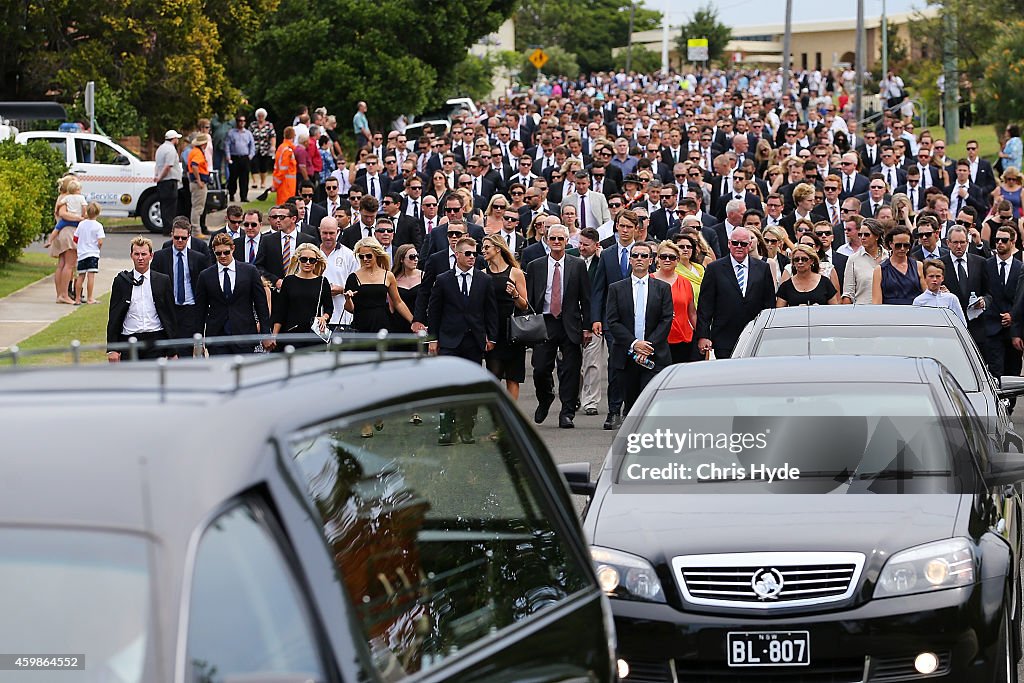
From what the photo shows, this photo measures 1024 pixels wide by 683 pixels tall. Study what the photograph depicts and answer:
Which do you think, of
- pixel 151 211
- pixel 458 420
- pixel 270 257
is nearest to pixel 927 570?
pixel 458 420

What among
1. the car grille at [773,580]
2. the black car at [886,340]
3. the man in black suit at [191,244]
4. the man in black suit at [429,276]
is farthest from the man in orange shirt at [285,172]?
the car grille at [773,580]

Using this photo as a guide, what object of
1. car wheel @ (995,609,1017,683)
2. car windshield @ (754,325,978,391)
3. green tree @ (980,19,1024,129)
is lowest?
car wheel @ (995,609,1017,683)

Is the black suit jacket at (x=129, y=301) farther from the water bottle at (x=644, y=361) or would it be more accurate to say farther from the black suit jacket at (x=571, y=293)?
the water bottle at (x=644, y=361)

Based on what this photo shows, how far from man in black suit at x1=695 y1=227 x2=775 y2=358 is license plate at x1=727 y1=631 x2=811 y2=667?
9.40 metres

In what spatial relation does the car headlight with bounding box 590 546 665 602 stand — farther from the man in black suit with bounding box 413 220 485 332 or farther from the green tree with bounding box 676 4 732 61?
the green tree with bounding box 676 4 732 61

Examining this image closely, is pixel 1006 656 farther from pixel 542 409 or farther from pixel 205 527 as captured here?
pixel 542 409

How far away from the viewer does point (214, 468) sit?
310 centimetres

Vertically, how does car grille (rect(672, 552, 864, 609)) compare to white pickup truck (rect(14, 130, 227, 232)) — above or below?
below

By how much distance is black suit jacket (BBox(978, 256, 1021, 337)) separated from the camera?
16500 millimetres

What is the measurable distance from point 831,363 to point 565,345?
8651 mm

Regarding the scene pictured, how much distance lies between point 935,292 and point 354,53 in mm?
33062

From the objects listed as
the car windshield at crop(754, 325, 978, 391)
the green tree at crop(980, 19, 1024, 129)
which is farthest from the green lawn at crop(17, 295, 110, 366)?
the green tree at crop(980, 19, 1024, 129)

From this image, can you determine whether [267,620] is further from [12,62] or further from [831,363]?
[12,62]

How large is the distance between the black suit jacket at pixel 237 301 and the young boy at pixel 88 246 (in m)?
9.23
